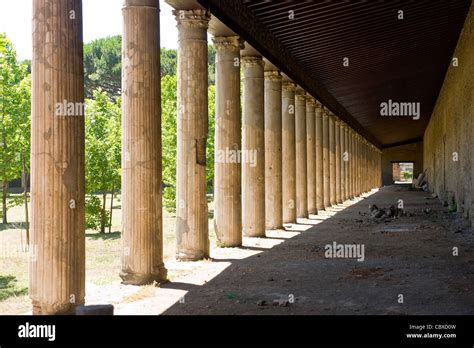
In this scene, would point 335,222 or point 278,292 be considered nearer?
point 278,292

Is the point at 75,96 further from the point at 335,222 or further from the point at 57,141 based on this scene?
the point at 335,222

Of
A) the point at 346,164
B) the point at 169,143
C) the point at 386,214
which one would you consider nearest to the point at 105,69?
the point at 346,164

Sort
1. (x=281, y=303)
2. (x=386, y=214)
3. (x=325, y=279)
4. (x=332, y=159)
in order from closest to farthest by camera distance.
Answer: (x=281, y=303), (x=325, y=279), (x=386, y=214), (x=332, y=159)

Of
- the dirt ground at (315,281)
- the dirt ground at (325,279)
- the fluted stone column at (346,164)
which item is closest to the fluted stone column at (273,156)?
the dirt ground at (325,279)

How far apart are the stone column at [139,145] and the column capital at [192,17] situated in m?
2.32

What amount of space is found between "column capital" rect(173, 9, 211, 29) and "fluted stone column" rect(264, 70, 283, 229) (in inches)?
278

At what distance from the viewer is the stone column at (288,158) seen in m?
20.7

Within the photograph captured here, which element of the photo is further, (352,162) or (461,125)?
(352,162)

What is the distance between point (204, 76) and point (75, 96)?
16.9 feet

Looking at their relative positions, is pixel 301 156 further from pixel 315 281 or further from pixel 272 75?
pixel 315 281

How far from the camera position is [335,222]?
21078mm

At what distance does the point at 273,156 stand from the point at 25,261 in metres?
8.34

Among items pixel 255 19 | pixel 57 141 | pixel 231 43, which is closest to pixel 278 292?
pixel 57 141

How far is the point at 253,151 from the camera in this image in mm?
16109
